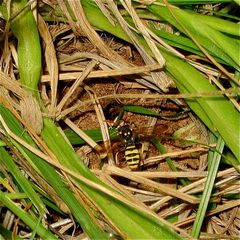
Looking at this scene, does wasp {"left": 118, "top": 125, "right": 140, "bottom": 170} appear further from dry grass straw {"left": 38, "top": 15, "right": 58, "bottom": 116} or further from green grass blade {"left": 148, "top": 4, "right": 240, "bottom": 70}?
green grass blade {"left": 148, "top": 4, "right": 240, "bottom": 70}

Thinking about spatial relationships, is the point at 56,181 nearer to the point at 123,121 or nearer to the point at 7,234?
the point at 7,234

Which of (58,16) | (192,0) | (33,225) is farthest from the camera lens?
(58,16)

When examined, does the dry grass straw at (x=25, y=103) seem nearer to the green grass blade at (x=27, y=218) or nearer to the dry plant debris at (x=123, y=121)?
the dry plant debris at (x=123, y=121)

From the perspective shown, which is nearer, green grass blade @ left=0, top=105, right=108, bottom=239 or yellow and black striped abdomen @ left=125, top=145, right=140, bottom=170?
green grass blade @ left=0, top=105, right=108, bottom=239

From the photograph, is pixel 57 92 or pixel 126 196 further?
pixel 57 92

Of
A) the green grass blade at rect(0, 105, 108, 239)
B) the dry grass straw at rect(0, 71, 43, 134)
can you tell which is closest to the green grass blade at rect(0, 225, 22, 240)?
the green grass blade at rect(0, 105, 108, 239)

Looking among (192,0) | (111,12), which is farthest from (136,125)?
(192,0)

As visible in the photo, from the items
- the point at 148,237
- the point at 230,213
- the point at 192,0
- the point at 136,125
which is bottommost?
the point at 148,237

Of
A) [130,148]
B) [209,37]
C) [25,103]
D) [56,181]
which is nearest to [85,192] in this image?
[56,181]

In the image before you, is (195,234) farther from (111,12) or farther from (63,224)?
(111,12)
